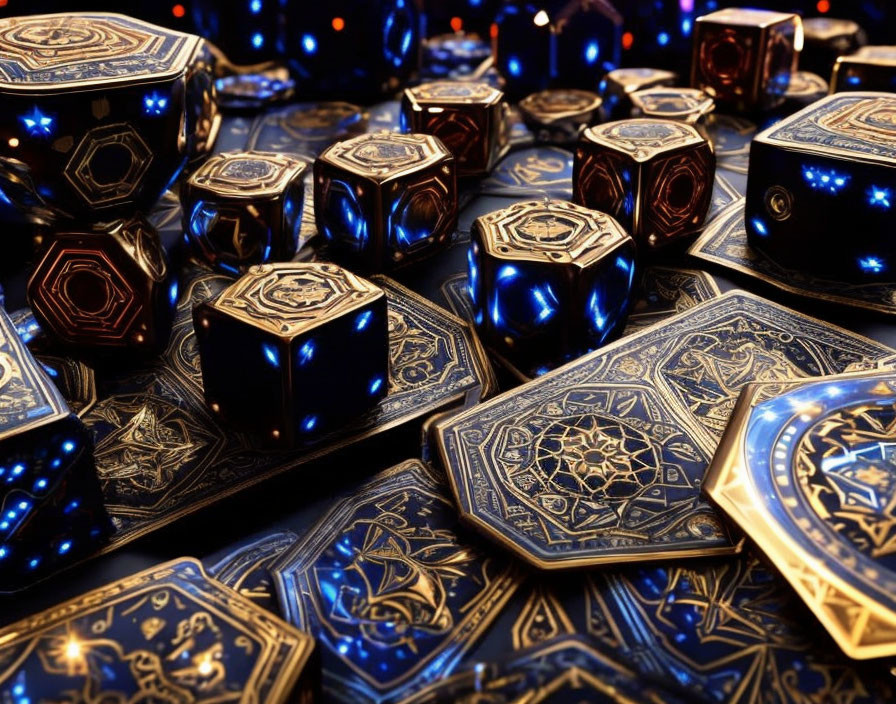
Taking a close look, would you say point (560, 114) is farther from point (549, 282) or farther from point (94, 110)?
point (94, 110)

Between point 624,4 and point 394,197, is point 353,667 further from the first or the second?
point 624,4

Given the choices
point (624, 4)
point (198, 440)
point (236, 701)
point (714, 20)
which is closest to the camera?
point (236, 701)

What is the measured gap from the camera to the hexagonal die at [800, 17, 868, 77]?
109 inches

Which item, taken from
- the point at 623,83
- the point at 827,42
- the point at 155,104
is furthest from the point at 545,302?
the point at 827,42

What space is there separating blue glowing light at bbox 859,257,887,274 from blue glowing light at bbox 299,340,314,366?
1045 mm

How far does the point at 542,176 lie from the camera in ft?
7.38

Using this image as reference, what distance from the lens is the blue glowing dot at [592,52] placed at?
8.53ft

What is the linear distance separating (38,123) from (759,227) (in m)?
1.32

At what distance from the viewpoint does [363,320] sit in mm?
1426

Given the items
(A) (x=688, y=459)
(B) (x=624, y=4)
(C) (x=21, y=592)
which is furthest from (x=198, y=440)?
(B) (x=624, y=4)

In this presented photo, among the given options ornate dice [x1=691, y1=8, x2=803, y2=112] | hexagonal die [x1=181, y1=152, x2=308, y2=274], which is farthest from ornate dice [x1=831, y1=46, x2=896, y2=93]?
hexagonal die [x1=181, y1=152, x2=308, y2=274]

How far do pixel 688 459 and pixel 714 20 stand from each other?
154cm

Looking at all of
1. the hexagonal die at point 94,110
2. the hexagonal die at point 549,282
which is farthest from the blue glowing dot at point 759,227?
the hexagonal die at point 94,110

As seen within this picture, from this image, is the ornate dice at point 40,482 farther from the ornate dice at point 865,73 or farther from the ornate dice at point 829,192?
the ornate dice at point 865,73
